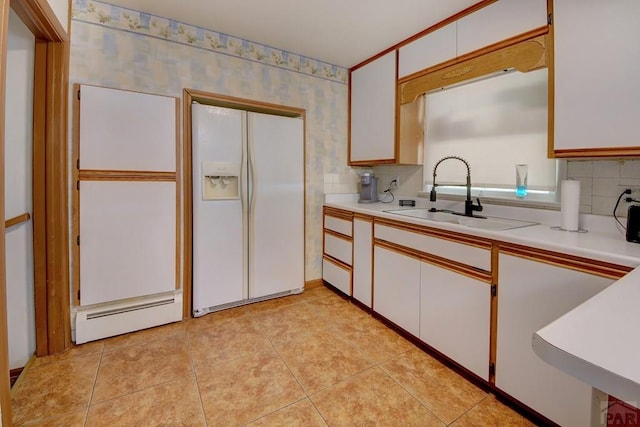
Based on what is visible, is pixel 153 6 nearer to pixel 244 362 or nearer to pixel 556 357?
pixel 244 362

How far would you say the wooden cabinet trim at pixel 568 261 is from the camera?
3.79 feet

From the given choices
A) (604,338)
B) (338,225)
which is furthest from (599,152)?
(338,225)

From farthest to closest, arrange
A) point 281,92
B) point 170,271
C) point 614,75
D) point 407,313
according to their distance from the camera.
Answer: point 281,92 → point 170,271 → point 407,313 → point 614,75

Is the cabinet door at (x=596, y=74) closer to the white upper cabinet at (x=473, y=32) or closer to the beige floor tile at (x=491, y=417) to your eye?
the white upper cabinet at (x=473, y=32)

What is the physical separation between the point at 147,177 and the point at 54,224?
615 millimetres

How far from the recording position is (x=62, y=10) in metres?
1.86

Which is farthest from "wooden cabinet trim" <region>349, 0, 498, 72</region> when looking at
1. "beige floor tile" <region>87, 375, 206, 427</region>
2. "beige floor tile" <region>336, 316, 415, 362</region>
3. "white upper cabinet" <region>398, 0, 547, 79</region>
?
"beige floor tile" <region>87, 375, 206, 427</region>

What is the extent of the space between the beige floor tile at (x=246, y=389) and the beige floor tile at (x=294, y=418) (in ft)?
0.12

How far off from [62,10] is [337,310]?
2.85 meters

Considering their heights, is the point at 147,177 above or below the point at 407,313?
above

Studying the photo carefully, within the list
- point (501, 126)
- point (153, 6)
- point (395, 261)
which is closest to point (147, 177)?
point (153, 6)

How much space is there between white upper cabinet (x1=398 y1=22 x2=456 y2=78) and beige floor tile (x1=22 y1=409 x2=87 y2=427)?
3.03m

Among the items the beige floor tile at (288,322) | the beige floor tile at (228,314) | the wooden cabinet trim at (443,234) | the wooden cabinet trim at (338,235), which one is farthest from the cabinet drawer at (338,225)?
the beige floor tile at (228,314)

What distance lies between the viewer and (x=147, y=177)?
2227 mm
